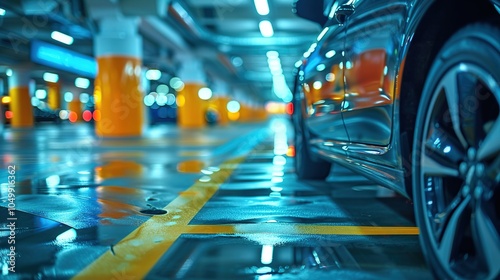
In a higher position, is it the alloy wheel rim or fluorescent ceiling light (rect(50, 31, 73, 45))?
fluorescent ceiling light (rect(50, 31, 73, 45))

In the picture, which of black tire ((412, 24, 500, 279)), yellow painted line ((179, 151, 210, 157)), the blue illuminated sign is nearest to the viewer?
black tire ((412, 24, 500, 279))

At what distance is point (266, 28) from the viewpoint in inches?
926

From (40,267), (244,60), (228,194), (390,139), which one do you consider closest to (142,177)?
(228,194)

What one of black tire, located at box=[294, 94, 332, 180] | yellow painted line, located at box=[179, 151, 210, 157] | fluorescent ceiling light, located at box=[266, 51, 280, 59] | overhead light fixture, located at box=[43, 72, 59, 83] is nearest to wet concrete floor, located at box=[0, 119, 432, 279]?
black tire, located at box=[294, 94, 332, 180]

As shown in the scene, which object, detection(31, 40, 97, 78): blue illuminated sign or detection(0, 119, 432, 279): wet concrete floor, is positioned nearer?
detection(0, 119, 432, 279): wet concrete floor

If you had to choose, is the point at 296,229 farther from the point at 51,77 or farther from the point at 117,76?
the point at 51,77

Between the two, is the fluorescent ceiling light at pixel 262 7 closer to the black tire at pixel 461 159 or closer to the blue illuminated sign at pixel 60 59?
the blue illuminated sign at pixel 60 59

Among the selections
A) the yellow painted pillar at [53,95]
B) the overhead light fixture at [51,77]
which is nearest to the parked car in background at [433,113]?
the yellow painted pillar at [53,95]

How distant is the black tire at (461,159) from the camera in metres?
1.85

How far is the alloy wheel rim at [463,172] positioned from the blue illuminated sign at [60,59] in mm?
19411

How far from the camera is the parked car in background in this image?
1894 mm

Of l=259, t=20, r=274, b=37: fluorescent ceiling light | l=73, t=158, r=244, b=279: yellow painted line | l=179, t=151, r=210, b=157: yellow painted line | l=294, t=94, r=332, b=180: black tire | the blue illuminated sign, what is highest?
l=259, t=20, r=274, b=37: fluorescent ceiling light

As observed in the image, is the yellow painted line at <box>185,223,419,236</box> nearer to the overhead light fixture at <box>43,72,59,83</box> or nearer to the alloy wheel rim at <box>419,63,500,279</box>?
the alloy wheel rim at <box>419,63,500,279</box>

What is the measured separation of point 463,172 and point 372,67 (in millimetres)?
1062
